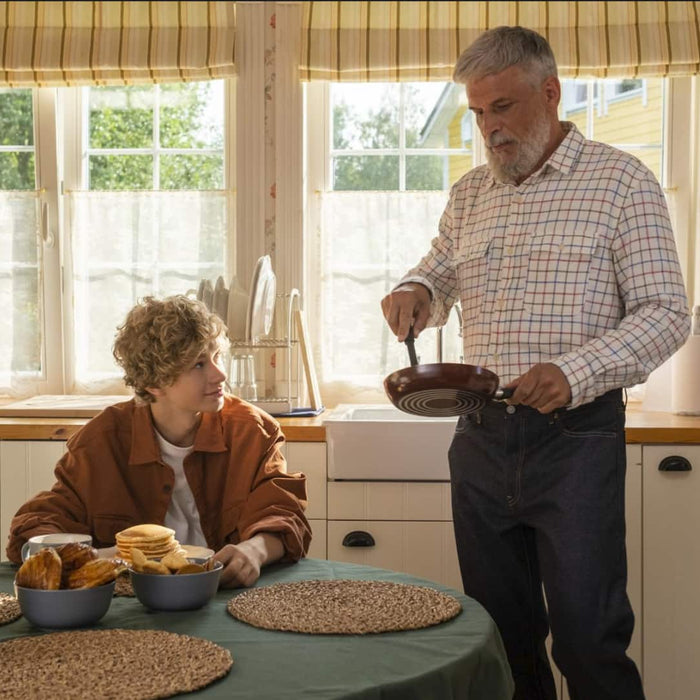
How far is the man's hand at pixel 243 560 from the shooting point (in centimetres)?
149

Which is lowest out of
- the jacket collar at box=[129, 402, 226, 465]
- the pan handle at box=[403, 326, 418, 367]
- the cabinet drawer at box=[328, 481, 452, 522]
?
the cabinet drawer at box=[328, 481, 452, 522]

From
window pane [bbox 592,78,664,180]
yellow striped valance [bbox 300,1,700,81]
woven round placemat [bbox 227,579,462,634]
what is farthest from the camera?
A: window pane [bbox 592,78,664,180]

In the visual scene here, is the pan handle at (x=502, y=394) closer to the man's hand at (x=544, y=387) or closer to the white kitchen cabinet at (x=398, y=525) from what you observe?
the man's hand at (x=544, y=387)

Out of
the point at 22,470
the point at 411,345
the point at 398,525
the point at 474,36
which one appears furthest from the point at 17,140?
the point at 411,345

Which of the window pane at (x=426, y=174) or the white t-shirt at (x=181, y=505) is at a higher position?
the window pane at (x=426, y=174)

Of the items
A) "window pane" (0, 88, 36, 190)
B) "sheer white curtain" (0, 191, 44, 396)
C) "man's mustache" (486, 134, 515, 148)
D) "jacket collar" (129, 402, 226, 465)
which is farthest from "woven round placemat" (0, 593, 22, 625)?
"window pane" (0, 88, 36, 190)

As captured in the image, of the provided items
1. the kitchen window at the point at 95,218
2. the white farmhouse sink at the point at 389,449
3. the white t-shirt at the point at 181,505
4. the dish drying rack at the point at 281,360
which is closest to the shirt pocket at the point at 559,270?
the white t-shirt at the point at 181,505

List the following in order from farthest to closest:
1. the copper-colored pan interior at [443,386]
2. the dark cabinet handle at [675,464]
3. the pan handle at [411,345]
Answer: the dark cabinet handle at [675,464]
the pan handle at [411,345]
the copper-colored pan interior at [443,386]

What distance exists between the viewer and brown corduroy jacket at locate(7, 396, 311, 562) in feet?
5.98

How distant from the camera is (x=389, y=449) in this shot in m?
2.72

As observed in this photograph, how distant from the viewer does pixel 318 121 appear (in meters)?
3.46

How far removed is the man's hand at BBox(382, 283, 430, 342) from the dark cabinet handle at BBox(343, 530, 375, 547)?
0.91m

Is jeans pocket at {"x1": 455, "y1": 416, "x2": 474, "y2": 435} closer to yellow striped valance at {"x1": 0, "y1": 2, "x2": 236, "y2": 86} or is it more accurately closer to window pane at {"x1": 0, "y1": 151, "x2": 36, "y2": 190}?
yellow striped valance at {"x1": 0, "y1": 2, "x2": 236, "y2": 86}

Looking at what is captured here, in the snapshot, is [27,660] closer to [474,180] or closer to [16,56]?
[474,180]
